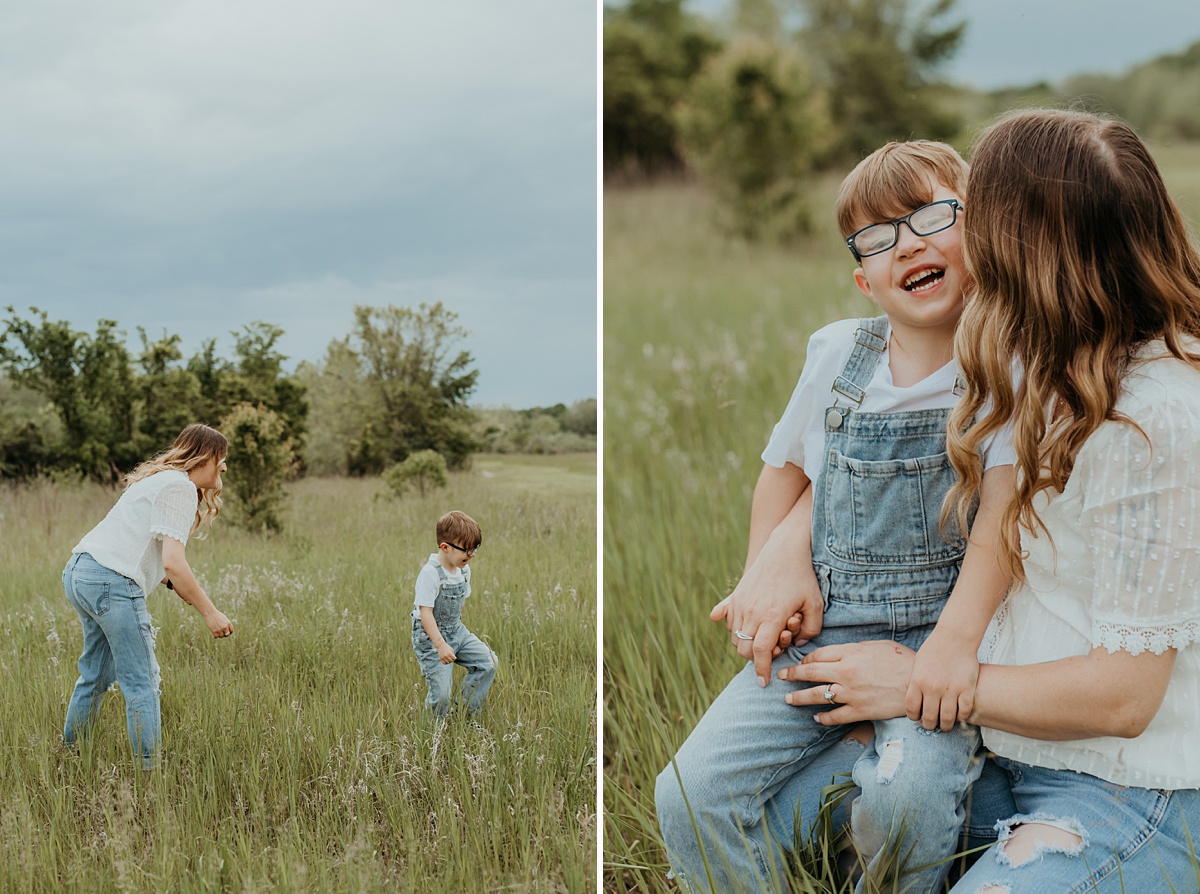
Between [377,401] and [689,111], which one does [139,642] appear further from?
[689,111]

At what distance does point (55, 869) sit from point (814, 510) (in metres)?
1.66

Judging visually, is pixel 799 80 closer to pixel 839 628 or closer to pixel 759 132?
pixel 759 132

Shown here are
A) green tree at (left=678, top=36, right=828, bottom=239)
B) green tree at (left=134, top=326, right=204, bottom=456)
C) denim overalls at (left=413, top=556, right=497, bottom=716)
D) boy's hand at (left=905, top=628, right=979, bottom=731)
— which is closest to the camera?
boy's hand at (left=905, top=628, right=979, bottom=731)

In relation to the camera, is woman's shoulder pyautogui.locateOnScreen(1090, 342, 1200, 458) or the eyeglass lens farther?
the eyeglass lens

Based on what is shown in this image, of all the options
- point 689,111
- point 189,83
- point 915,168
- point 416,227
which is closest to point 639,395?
point 416,227

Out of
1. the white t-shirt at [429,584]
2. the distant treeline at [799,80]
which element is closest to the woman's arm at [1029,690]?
the white t-shirt at [429,584]

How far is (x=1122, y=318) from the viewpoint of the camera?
1.35 metres

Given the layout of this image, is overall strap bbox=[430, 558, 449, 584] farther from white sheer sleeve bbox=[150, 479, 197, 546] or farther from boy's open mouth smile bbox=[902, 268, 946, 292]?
boy's open mouth smile bbox=[902, 268, 946, 292]

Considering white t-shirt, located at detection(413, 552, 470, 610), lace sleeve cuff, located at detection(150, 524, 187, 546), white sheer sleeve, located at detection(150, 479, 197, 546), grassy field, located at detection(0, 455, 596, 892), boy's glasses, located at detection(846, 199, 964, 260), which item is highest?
boy's glasses, located at detection(846, 199, 964, 260)

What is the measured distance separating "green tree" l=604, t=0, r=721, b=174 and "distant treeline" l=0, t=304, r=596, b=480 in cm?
1249

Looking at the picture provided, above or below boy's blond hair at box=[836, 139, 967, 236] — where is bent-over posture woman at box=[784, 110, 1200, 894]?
below

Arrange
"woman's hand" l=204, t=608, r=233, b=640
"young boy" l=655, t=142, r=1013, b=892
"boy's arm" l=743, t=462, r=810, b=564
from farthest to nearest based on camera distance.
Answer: "woman's hand" l=204, t=608, r=233, b=640 → "boy's arm" l=743, t=462, r=810, b=564 → "young boy" l=655, t=142, r=1013, b=892

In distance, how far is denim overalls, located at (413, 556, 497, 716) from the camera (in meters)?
2.17

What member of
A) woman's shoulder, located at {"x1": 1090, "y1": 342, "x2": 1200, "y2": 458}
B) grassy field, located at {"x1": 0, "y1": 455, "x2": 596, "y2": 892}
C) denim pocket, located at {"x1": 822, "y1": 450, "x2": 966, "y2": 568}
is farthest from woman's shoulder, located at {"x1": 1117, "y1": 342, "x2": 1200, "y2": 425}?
grassy field, located at {"x1": 0, "y1": 455, "x2": 596, "y2": 892}
